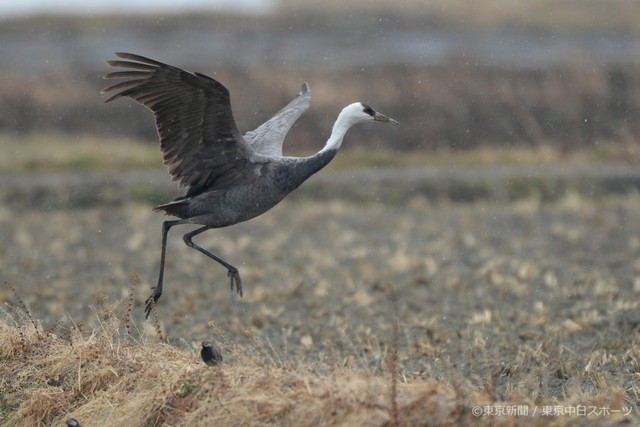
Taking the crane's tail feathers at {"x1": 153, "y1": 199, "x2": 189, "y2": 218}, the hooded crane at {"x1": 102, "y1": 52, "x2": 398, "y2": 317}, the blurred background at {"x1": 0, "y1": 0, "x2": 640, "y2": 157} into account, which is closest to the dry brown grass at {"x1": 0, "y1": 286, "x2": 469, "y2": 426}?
the hooded crane at {"x1": 102, "y1": 52, "x2": 398, "y2": 317}

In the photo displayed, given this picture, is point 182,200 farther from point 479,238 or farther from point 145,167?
point 145,167

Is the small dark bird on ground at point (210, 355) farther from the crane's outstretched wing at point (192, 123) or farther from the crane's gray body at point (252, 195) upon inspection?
the crane's outstretched wing at point (192, 123)

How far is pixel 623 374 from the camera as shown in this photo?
8.36 metres

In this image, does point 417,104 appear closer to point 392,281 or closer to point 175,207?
point 392,281

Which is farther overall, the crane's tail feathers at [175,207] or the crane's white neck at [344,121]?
the crane's tail feathers at [175,207]

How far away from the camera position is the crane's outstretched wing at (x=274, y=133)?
30.7ft

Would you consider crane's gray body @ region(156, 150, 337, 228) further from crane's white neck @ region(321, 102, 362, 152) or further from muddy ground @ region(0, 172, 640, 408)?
muddy ground @ region(0, 172, 640, 408)

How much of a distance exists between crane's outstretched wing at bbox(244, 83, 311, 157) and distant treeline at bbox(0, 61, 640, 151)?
1179cm

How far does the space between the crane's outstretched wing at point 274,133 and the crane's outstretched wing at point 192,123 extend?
497mm

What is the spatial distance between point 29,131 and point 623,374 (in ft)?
56.1

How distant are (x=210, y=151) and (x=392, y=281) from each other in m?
4.59

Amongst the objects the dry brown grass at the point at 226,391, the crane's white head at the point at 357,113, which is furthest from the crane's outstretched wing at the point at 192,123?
the dry brown grass at the point at 226,391

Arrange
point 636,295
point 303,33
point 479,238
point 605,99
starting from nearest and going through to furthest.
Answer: point 636,295 → point 479,238 → point 605,99 → point 303,33

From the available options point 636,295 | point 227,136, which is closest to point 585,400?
point 227,136
